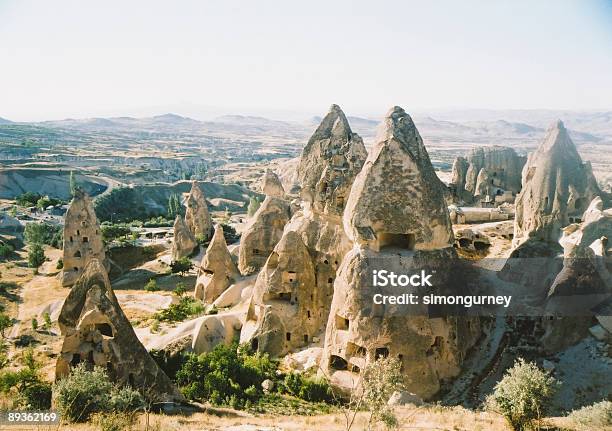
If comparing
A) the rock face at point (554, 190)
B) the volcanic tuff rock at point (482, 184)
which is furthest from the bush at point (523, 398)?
the volcanic tuff rock at point (482, 184)

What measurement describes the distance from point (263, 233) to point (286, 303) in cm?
701

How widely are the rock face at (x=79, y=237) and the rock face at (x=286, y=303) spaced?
16.8m

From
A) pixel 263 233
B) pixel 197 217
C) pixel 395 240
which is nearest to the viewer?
pixel 395 240

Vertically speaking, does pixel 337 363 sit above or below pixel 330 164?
below

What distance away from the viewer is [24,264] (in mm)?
38406

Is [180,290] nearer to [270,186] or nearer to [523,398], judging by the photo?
[270,186]

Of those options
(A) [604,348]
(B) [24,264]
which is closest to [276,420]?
(A) [604,348]

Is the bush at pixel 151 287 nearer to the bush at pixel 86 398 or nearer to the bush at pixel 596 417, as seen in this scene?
the bush at pixel 86 398

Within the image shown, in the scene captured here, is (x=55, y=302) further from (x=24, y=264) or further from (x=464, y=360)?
(x=464, y=360)

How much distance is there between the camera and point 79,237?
31.5 m

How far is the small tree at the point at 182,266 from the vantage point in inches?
1284

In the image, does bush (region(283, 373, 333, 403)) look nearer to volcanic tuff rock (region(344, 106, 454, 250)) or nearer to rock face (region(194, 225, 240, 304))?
volcanic tuff rock (region(344, 106, 454, 250))

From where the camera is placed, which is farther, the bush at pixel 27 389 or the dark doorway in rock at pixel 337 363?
the dark doorway in rock at pixel 337 363

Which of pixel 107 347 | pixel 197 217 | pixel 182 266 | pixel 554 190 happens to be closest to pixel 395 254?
pixel 107 347
